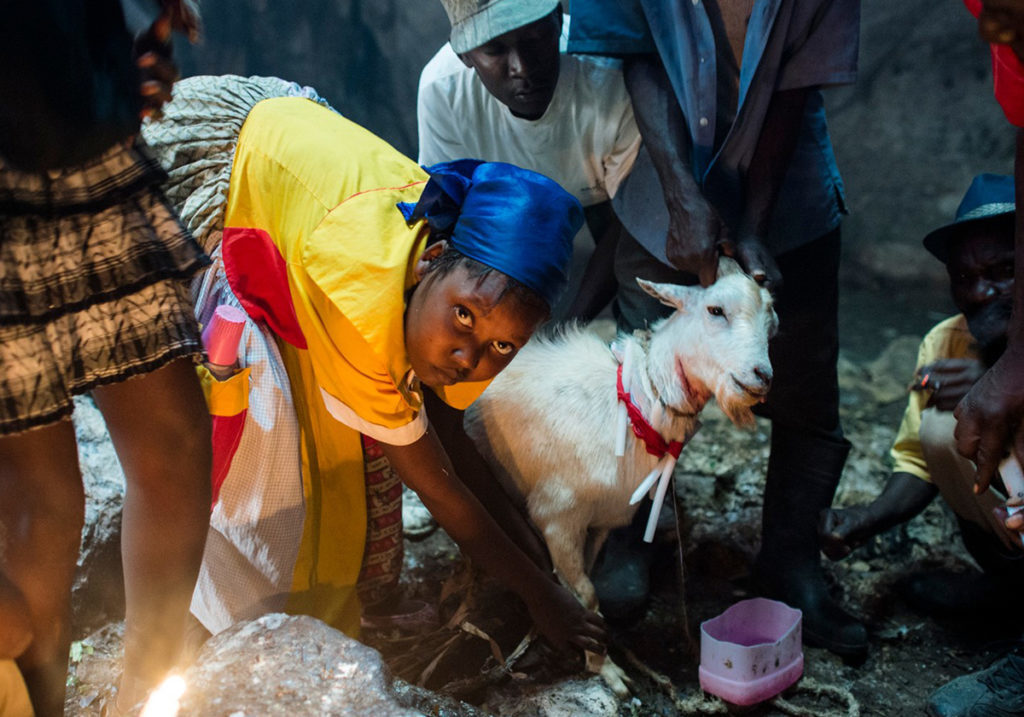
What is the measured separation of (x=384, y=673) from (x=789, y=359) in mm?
1929

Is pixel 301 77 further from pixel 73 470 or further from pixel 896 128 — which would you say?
pixel 896 128

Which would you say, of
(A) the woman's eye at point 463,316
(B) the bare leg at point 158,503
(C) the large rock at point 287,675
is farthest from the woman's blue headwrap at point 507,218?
(C) the large rock at point 287,675

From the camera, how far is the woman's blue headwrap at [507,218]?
2115mm

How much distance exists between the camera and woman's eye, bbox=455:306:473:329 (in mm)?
2152

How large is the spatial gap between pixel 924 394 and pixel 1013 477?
0.94 metres

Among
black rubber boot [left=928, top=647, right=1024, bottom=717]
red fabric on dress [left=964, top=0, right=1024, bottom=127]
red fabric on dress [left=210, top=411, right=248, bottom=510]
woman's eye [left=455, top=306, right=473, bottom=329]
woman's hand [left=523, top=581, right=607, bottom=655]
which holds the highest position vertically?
red fabric on dress [left=964, top=0, right=1024, bottom=127]

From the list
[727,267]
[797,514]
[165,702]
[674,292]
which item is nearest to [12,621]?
[165,702]

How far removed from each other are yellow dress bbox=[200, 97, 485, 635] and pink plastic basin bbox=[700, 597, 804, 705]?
3.69 feet

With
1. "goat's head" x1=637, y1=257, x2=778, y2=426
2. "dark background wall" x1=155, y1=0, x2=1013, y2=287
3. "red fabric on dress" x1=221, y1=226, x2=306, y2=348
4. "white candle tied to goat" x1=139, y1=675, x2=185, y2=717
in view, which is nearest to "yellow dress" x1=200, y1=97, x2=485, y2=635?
"red fabric on dress" x1=221, y1=226, x2=306, y2=348

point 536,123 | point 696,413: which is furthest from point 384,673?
point 536,123

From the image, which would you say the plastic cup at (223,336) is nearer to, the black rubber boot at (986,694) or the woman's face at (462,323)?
the woman's face at (462,323)

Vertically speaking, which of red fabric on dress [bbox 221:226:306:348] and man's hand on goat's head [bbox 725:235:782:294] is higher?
red fabric on dress [bbox 221:226:306:348]

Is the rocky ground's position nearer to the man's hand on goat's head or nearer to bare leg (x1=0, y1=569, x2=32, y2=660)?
bare leg (x1=0, y1=569, x2=32, y2=660)

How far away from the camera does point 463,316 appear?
2156 millimetres
